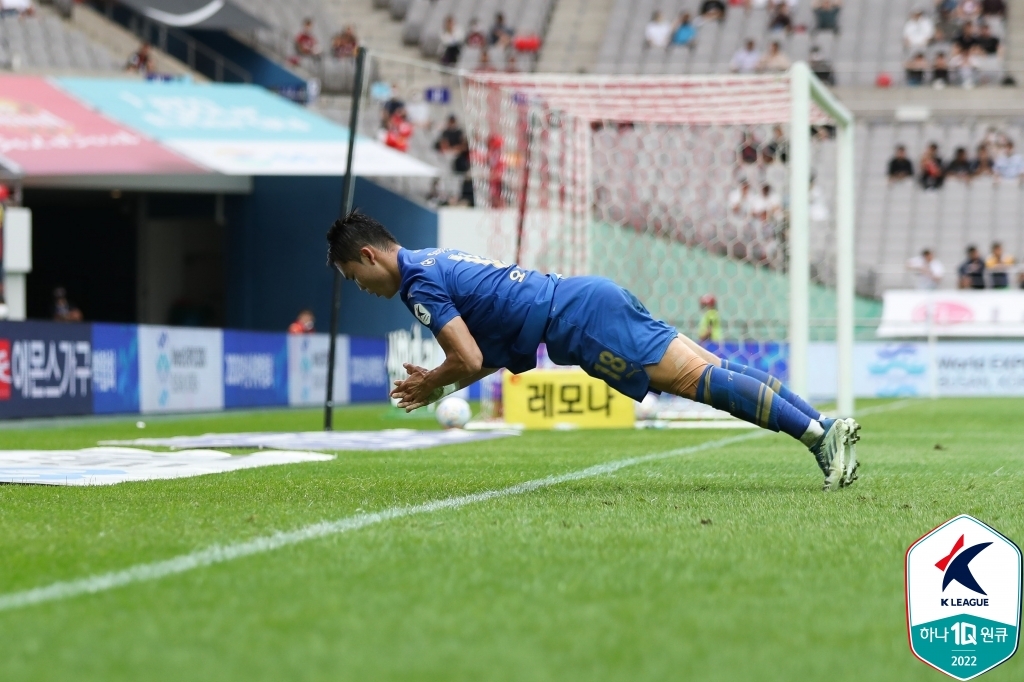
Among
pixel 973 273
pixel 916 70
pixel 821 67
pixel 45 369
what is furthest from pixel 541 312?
pixel 916 70

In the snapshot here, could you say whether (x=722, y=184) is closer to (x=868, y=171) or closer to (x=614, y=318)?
(x=868, y=171)

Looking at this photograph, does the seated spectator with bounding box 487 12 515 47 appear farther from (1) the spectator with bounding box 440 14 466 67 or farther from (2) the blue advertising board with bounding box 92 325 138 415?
(2) the blue advertising board with bounding box 92 325 138 415

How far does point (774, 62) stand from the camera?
32.1 meters

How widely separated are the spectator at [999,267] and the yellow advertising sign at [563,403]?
48.8 ft

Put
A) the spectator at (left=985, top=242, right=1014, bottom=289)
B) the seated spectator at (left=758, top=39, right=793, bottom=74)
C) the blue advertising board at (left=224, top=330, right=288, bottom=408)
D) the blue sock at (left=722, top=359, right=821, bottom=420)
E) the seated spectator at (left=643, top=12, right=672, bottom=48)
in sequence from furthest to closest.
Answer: the seated spectator at (left=643, top=12, right=672, bottom=48) → the seated spectator at (left=758, top=39, right=793, bottom=74) → the spectator at (left=985, top=242, right=1014, bottom=289) → the blue advertising board at (left=224, top=330, right=288, bottom=408) → the blue sock at (left=722, top=359, right=821, bottom=420)

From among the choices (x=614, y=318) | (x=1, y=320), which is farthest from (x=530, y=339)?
(x=1, y=320)

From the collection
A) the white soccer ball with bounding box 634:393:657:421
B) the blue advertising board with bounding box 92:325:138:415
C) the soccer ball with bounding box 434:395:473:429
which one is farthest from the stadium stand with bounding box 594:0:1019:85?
the soccer ball with bounding box 434:395:473:429

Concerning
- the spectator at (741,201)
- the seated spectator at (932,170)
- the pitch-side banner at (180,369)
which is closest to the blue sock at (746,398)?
the pitch-side banner at (180,369)

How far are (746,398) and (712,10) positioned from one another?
3011 centimetres

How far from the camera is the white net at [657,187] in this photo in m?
17.8

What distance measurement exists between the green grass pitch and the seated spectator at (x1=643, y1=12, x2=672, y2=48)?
1100 inches

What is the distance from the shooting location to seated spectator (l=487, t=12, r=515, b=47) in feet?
115

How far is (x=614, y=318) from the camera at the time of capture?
6719 millimetres

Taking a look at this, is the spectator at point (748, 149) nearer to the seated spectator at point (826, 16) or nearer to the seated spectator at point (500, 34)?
the seated spectator at point (826, 16)
